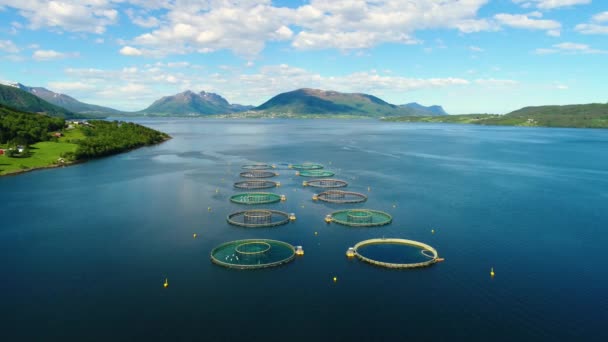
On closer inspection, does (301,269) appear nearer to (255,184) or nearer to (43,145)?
(255,184)

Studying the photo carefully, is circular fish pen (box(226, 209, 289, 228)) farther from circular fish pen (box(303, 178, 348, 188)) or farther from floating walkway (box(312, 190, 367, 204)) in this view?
circular fish pen (box(303, 178, 348, 188))

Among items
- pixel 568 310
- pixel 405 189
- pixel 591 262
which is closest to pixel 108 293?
pixel 568 310

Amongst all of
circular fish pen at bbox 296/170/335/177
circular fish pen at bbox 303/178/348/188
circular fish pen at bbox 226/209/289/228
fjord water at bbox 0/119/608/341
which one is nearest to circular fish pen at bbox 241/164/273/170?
circular fish pen at bbox 296/170/335/177

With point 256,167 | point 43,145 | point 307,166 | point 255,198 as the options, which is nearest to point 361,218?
point 255,198

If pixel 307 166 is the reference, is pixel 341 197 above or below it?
below

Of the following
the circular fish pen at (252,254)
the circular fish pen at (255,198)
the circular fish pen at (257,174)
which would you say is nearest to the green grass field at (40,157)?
the circular fish pen at (257,174)

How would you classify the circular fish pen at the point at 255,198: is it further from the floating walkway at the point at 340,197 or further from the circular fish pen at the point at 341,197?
the circular fish pen at the point at 341,197
